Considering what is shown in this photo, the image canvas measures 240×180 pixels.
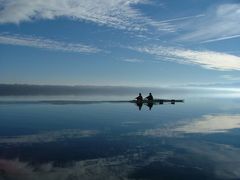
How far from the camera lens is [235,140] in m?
45.2

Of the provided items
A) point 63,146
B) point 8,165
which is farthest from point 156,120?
point 8,165

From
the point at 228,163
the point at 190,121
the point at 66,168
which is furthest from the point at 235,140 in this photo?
the point at 66,168

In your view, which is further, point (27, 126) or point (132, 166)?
point (27, 126)

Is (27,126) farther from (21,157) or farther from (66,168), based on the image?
(66,168)

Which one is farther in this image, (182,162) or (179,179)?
(182,162)

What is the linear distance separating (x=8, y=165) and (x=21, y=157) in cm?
297

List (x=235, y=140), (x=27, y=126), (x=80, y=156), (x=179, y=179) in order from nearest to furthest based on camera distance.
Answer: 1. (x=179, y=179)
2. (x=80, y=156)
3. (x=235, y=140)
4. (x=27, y=126)

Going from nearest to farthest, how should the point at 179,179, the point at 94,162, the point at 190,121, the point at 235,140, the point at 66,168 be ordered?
the point at 179,179 < the point at 66,168 < the point at 94,162 < the point at 235,140 < the point at 190,121

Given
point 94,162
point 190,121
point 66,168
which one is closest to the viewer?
point 66,168

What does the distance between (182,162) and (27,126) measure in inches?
1076

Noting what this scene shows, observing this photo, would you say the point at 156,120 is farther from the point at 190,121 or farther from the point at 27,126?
the point at 27,126

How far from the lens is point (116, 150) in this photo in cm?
3694

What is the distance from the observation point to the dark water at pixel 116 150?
2888 centimetres

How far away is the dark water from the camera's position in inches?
1137
